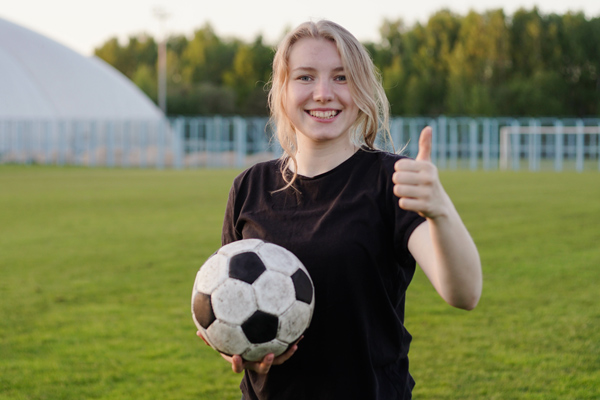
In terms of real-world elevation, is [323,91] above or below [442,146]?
above

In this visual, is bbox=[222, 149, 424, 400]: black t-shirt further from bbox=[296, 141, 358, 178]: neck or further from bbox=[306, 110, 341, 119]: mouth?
bbox=[306, 110, 341, 119]: mouth

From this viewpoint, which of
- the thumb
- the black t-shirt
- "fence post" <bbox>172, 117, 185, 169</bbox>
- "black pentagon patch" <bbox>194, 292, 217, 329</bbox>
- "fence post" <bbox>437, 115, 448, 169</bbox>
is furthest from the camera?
"fence post" <bbox>172, 117, 185, 169</bbox>

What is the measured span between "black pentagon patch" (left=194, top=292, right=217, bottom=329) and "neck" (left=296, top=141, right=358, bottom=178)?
549mm

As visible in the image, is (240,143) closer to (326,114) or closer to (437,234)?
(326,114)

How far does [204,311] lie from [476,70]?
56128 mm

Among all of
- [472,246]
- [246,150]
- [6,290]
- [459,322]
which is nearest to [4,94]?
[246,150]

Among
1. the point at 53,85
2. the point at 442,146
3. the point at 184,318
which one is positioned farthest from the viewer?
the point at 53,85

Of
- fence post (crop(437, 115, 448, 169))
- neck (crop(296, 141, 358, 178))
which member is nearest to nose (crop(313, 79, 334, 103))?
neck (crop(296, 141, 358, 178))

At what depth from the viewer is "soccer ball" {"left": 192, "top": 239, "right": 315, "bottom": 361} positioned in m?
2.39

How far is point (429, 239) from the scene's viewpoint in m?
2.12

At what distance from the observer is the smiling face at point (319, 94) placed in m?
2.45

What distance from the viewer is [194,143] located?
39.8m

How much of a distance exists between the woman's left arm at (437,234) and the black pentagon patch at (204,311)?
2.40ft

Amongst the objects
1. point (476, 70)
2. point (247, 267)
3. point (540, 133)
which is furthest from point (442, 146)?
point (247, 267)
